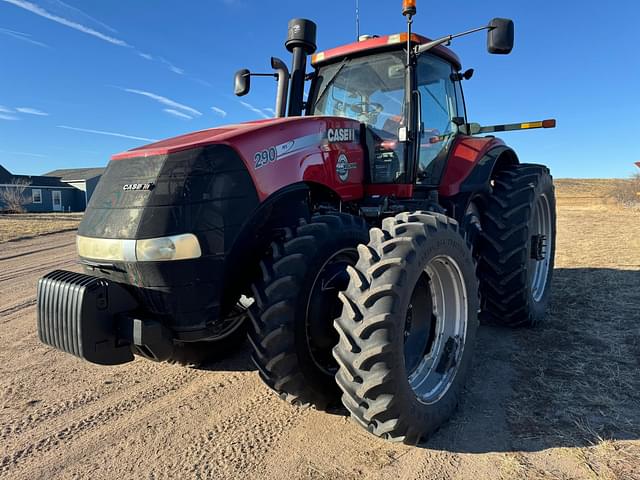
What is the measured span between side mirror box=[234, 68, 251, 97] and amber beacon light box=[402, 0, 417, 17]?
144cm

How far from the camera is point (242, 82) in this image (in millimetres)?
3924

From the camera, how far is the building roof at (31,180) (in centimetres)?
3528

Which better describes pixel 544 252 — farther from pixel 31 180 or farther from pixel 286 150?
pixel 31 180

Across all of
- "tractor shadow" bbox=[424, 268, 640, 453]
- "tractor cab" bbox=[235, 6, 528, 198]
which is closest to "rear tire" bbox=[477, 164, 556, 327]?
"tractor shadow" bbox=[424, 268, 640, 453]

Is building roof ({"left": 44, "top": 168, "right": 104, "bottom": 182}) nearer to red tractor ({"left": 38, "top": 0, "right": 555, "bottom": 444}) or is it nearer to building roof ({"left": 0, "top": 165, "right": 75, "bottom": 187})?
building roof ({"left": 0, "top": 165, "right": 75, "bottom": 187})

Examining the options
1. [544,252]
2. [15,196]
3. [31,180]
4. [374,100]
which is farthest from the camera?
[31,180]

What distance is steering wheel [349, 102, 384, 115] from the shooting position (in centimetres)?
375

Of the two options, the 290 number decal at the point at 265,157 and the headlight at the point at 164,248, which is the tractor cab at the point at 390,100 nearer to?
the 290 number decal at the point at 265,157

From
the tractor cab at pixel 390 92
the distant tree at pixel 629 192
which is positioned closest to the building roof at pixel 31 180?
the tractor cab at pixel 390 92

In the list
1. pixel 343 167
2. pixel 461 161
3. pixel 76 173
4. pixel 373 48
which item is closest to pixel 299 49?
pixel 373 48

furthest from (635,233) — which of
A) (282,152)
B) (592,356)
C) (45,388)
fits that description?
(45,388)

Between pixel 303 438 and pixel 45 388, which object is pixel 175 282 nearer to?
pixel 303 438

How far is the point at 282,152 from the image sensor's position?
2703mm

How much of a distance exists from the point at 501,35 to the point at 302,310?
243 cm
